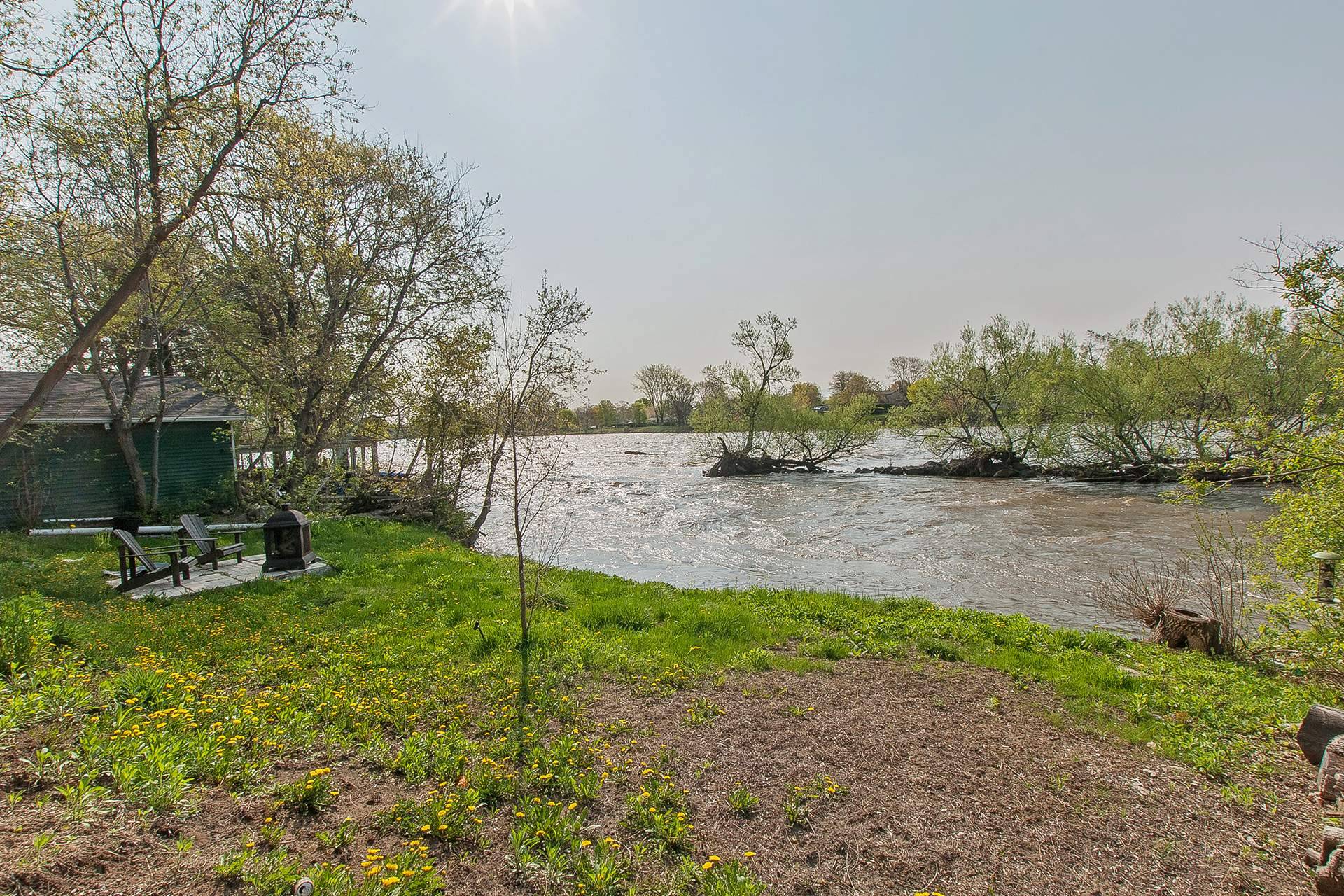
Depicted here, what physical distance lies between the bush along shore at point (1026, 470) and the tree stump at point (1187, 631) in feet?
61.7

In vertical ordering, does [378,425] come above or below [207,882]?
above

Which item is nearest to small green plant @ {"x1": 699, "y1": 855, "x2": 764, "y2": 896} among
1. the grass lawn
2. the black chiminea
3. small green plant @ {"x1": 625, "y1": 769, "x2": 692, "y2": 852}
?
the grass lawn

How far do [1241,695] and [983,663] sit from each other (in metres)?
2.04

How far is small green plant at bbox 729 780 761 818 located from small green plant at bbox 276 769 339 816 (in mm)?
2261

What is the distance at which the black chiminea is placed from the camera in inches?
360

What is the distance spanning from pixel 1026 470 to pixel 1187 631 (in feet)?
83.5

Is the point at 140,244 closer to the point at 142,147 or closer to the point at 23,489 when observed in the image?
the point at 142,147

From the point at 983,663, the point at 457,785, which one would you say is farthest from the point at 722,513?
the point at 457,785

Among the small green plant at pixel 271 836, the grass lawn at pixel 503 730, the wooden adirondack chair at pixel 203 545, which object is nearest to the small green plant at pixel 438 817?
the grass lawn at pixel 503 730

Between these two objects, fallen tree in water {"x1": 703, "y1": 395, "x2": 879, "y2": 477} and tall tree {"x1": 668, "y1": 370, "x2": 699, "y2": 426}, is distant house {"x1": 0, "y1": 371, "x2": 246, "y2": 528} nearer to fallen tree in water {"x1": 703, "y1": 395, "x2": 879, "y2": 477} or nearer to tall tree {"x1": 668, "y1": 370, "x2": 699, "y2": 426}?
fallen tree in water {"x1": 703, "y1": 395, "x2": 879, "y2": 477}

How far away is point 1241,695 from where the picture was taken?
5223 millimetres

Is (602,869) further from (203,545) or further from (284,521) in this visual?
(203,545)

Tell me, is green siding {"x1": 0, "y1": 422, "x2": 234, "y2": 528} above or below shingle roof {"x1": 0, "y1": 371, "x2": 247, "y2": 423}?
below

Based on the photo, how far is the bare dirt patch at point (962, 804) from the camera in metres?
2.97
